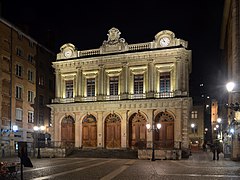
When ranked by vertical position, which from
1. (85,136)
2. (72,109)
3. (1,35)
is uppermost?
(1,35)

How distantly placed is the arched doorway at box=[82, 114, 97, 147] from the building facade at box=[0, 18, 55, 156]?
7.81 m

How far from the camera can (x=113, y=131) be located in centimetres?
4047

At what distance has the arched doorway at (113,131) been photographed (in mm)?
40234

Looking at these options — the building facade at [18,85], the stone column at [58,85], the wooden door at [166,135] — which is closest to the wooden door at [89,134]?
the stone column at [58,85]

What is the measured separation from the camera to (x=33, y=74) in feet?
154

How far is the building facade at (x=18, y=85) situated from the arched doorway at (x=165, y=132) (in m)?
15.9

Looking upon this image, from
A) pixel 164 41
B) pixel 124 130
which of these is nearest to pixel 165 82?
pixel 164 41

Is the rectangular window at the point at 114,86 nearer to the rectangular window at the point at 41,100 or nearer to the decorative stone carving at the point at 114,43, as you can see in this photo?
the decorative stone carving at the point at 114,43

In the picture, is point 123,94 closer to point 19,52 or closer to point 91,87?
point 91,87

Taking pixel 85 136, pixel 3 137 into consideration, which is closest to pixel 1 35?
pixel 3 137

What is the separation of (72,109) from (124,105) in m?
6.71

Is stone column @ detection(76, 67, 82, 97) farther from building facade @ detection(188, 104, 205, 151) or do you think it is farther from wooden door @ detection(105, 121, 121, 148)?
building facade @ detection(188, 104, 205, 151)

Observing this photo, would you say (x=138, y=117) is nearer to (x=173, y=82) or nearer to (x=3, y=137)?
(x=173, y=82)

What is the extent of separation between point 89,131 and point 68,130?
2.91 metres
